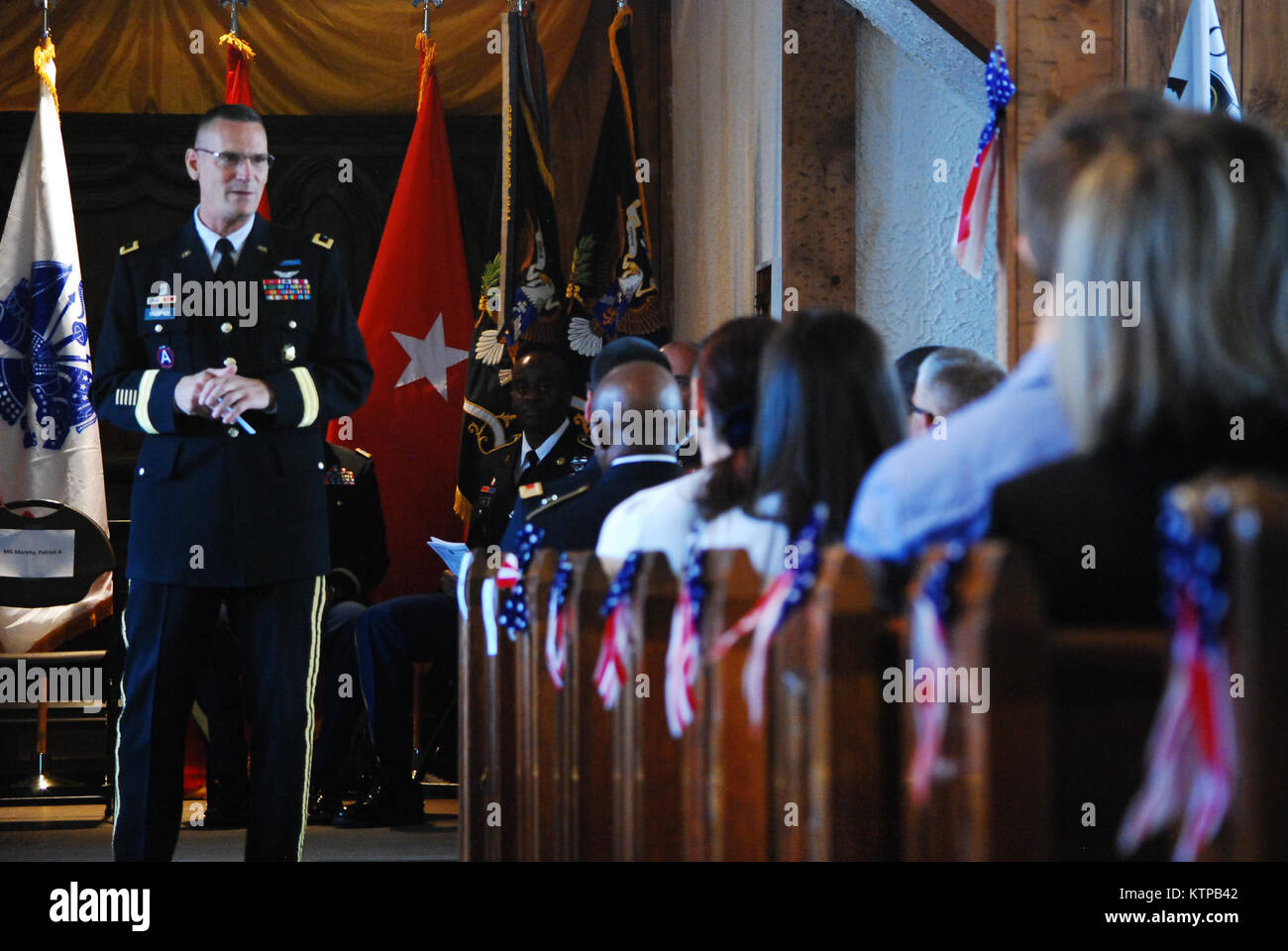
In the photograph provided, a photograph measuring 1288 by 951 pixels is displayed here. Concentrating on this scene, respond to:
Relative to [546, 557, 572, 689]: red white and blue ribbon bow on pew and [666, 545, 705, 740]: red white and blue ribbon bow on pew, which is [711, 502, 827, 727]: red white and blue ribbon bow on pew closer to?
[666, 545, 705, 740]: red white and blue ribbon bow on pew

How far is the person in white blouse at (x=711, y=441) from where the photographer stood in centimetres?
203

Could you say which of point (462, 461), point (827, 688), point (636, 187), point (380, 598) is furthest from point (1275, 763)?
point (380, 598)

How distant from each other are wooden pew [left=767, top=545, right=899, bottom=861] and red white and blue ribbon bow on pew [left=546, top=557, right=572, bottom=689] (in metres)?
0.62

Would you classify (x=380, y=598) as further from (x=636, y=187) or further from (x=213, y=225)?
(x=213, y=225)

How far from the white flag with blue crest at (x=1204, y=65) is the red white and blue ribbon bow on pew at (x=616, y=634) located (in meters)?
1.62

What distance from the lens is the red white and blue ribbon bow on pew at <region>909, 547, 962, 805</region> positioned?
104 centimetres

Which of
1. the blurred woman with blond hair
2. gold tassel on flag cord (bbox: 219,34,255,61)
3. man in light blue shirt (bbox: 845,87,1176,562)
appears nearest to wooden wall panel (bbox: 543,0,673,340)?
gold tassel on flag cord (bbox: 219,34,255,61)

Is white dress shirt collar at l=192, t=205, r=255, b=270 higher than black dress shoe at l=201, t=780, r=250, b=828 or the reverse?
higher

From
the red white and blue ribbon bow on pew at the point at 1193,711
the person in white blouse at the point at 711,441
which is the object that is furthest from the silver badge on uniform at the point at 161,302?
the red white and blue ribbon bow on pew at the point at 1193,711

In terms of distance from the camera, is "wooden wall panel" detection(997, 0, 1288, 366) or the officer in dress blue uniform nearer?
the officer in dress blue uniform

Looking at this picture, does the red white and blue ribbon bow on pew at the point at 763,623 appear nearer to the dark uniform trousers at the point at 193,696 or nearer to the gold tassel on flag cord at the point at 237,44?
the dark uniform trousers at the point at 193,696

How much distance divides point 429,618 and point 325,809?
0.60 m

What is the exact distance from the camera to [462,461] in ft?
15.8

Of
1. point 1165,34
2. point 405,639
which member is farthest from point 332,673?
point 1165,34
